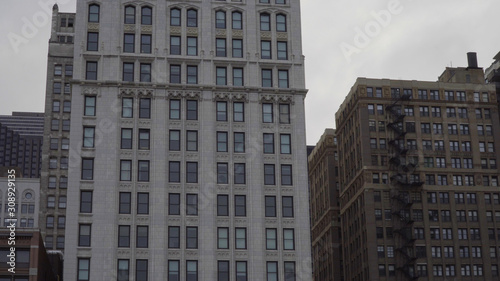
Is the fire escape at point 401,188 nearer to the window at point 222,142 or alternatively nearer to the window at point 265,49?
the window at point 265,49

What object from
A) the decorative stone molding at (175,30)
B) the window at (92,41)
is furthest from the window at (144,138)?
the decorative stone molding at (175,30)

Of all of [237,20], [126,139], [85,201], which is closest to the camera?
[85,201]

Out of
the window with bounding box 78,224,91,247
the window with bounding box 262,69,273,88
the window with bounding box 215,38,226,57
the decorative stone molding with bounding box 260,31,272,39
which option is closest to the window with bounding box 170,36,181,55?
the window with bounding box 215,38,226,57

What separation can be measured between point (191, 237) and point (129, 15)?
28343 mm

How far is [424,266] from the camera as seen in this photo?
147 m

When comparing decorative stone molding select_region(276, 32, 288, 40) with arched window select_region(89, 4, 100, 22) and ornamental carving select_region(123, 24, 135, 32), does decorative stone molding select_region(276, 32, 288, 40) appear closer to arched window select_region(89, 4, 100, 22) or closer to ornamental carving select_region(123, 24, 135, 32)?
ornamental carving select_region(123, 24, 135, 32)

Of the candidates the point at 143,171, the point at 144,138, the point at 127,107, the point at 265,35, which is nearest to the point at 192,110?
the point at 144,138

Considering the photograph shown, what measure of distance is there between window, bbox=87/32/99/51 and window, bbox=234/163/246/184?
2193 cm

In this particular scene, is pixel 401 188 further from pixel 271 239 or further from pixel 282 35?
pixel 271 239

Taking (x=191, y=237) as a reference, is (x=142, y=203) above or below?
above

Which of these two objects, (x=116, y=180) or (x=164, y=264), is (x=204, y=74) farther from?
(x=164, y=264)

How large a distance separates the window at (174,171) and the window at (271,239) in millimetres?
11686

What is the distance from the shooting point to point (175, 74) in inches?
3780

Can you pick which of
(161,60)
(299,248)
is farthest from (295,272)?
(161,60)
